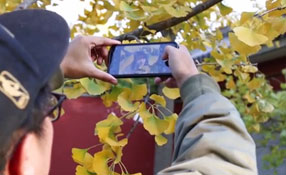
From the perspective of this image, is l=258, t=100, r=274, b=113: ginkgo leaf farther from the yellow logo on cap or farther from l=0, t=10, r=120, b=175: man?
the yellow logo on cap

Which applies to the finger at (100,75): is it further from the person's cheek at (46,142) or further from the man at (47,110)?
the person's cheek at (46,142)

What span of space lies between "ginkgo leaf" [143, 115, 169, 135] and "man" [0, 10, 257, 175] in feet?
1.43

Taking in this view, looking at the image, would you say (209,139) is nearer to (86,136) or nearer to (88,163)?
(88,163)

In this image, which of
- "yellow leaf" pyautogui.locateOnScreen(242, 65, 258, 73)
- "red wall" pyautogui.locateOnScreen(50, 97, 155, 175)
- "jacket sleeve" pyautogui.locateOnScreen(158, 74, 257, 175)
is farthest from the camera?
"red wall" pyautogui.locateOnScreen(50, 97, 155, 175)

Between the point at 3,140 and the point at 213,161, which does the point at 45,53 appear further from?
the point at 213,161

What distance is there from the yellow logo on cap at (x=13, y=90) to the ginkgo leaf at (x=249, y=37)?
90cm

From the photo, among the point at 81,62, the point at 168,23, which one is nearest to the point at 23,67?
the point at 81,62

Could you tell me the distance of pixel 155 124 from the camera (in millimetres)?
1565

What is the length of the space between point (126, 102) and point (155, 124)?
0.12 meters

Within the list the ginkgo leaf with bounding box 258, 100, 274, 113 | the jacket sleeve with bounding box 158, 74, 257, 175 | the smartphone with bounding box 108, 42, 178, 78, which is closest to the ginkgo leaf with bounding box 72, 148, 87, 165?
the smartphone with bounding box 108, 42, 178, 78

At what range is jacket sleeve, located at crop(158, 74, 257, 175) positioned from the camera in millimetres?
877

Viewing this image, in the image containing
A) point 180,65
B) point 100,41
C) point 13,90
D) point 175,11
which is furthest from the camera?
point 175,11

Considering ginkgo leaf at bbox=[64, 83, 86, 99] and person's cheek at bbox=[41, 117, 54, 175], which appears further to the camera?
ginkgo leaf at bbox=[64, 83, 86, 99]

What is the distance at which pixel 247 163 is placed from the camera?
906mm
